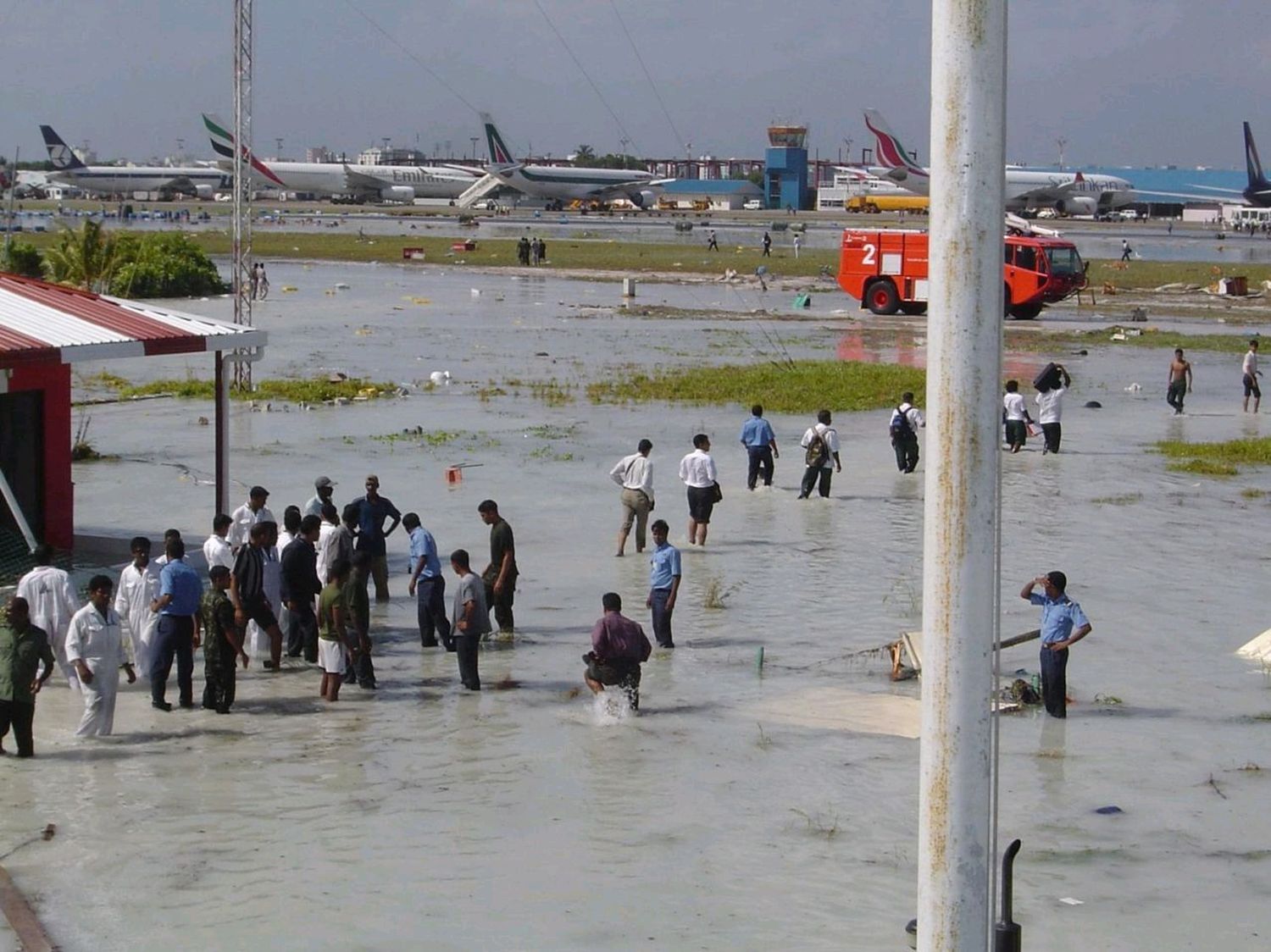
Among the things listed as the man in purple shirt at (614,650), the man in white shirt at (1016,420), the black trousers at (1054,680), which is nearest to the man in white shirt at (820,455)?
the man in white shirt at (1016,420)

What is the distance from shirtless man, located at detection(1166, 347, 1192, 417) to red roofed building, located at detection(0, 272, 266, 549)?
702 inches

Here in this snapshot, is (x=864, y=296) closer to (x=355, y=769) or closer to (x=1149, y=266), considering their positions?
(x=1149, y=266)

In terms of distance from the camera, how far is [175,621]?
12.4 m

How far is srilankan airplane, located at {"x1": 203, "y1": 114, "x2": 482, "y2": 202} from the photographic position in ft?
482

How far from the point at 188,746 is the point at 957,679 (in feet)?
27.2

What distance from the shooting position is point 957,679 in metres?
4.55

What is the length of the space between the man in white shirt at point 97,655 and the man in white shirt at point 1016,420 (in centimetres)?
1610

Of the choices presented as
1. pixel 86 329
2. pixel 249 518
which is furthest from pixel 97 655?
pixel 86 329

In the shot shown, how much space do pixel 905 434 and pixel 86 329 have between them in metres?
11.6

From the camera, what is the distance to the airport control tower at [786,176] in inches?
6998

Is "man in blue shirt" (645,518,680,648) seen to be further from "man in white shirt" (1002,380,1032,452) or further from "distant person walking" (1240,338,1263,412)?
"distant person walking" (1240,338,1263,412)

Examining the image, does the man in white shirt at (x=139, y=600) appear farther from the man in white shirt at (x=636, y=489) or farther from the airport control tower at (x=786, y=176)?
the airport control tower at (x=786, y=176)

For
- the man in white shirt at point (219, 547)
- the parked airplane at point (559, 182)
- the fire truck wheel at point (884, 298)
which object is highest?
the parked airplane at point (559, 182)

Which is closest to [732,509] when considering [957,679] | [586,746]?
[586,746]
